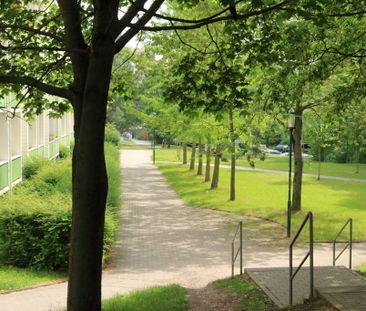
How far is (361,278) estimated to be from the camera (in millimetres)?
9188

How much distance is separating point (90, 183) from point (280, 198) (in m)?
21.4

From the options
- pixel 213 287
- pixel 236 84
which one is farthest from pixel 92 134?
pixel 213 287

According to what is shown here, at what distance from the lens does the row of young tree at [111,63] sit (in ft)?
18.0

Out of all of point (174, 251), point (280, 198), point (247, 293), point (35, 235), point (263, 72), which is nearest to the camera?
point (247, 293)

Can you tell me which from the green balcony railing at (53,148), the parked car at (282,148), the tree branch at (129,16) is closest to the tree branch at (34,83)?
the tree branch at (129,16)

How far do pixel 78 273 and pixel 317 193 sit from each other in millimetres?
24580

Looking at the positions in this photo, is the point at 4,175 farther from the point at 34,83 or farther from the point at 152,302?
the point at 34,83

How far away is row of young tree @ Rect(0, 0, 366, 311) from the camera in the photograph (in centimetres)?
548

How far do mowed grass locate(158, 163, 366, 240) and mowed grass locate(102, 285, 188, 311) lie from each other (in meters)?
8.88

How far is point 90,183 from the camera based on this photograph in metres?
5.46

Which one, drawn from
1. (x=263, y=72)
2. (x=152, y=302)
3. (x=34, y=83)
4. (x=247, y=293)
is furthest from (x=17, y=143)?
(x=34, y=83)

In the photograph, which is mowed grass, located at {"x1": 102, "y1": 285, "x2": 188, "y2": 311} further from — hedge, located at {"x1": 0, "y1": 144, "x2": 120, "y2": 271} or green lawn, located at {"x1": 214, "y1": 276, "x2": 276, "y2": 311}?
hedge, located at {"x1": 0, "y1": 144, "x2": 120, "y2": 271}

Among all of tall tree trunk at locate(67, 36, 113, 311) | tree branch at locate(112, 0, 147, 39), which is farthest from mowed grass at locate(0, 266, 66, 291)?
tree branch at locate(112, 0, 147, 39)

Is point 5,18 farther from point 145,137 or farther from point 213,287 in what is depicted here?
point 145,137
